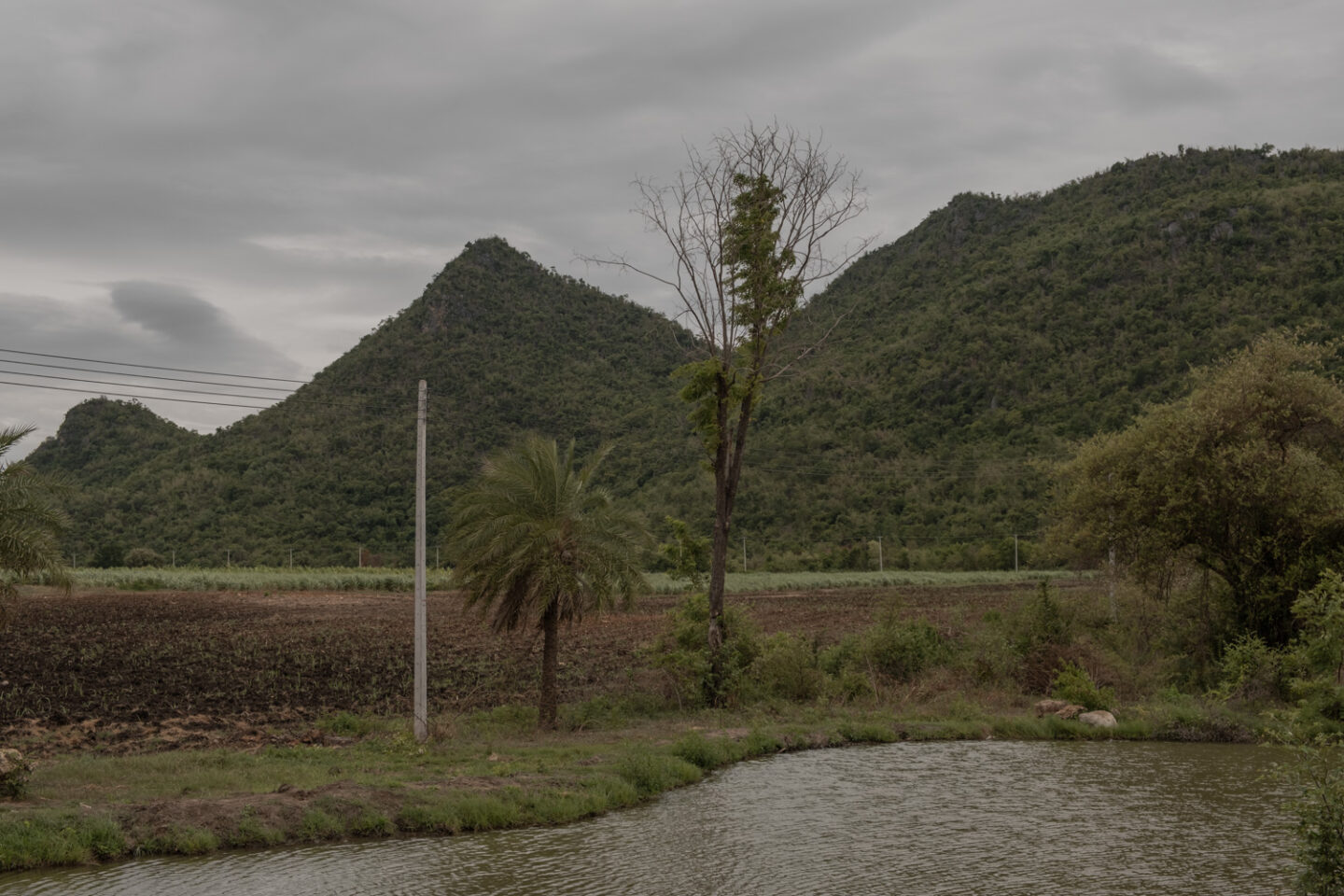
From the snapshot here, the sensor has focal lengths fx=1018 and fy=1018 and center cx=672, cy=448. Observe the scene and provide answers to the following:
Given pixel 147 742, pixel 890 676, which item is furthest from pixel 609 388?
pixel 147 742

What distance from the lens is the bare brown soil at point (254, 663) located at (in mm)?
19953

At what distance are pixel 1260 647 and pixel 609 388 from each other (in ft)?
278

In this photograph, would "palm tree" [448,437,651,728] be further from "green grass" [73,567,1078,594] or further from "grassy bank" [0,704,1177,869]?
"green grass" [73,567,1078,594]

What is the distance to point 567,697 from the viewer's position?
81.8 feet

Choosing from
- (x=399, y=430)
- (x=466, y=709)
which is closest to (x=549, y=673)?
(x=466, y=709)

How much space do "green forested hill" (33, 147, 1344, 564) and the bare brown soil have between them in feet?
75.0

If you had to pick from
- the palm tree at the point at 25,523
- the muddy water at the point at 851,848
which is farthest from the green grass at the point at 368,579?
the palm tree at the point at 25,523

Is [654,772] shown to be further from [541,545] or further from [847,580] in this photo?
[847,580]

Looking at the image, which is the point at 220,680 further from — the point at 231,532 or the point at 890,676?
the point at 231,532

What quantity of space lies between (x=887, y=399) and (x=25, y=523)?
76.4 meters

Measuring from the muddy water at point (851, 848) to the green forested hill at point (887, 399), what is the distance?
4892 centimetres

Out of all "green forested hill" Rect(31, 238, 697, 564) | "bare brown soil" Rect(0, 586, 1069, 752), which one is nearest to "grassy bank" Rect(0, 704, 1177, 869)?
"bare brown soil" Rect(0, 586, 1069, 752)

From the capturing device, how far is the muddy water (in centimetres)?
1123

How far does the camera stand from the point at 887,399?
283 ft
